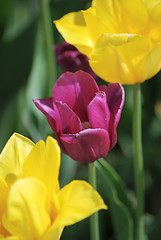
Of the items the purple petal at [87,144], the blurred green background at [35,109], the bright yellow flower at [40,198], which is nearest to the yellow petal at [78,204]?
the bright yellow flower at [40,198]

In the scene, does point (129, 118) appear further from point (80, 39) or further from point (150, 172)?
point (80, 39)

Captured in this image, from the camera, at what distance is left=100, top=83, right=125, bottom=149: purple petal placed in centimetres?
73

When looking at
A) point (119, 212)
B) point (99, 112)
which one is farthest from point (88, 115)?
point (119, 212)

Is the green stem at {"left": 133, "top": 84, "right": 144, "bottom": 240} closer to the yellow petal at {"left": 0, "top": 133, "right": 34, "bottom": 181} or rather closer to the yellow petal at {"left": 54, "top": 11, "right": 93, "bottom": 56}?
the yellow petal at {"left": 54, "top": 11, "right": 93, "bottom": 56}

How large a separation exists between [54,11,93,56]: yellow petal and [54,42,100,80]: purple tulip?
0.14m

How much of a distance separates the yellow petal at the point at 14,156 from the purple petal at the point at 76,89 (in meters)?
0.10

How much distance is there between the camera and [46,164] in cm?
64

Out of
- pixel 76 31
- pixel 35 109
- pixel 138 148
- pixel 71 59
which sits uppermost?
pixel 76 31

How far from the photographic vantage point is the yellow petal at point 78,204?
23.1 inches

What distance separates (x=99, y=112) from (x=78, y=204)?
0.17 meters

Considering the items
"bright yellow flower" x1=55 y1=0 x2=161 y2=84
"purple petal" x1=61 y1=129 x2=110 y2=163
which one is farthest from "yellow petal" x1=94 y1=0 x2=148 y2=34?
"purple petal" x1=61 y1=129 x2=110 y2=163

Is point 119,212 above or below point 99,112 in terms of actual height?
below

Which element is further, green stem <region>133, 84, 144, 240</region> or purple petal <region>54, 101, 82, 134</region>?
green stem <region>133, 84, 144, 240</region>

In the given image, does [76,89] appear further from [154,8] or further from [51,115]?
[154,8]
